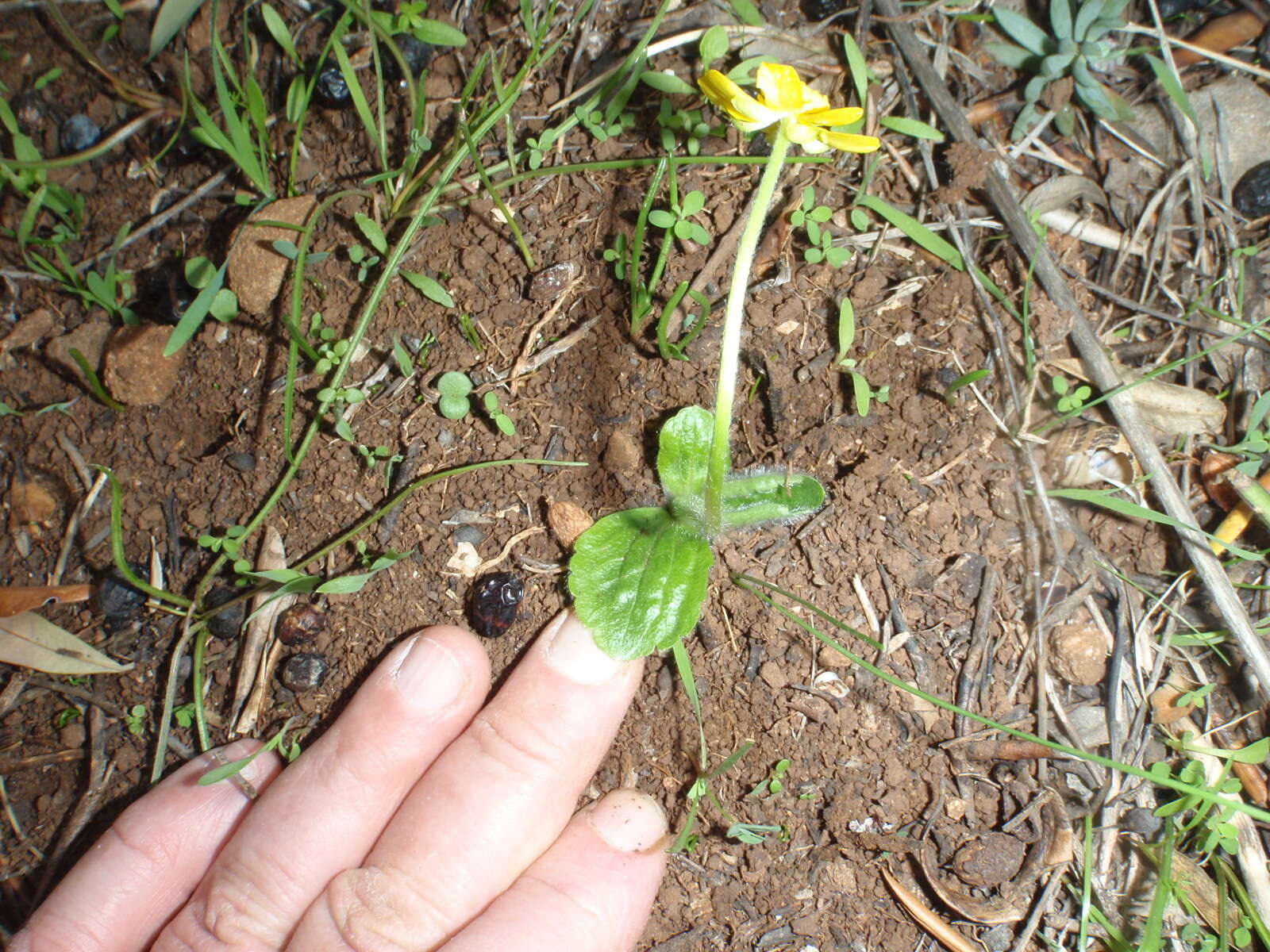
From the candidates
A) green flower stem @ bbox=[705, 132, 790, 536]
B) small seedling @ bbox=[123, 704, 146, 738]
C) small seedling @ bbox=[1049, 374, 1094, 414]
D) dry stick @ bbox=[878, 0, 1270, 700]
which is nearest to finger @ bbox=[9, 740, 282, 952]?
small seedling @ bbox=[123, 704, 146, 738]

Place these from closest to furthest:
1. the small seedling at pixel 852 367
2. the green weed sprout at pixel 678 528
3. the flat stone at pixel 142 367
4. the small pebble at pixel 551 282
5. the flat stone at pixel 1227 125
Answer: the green weed sprout at pixel 678 528
the small seedling at pixel 852 367
the small pebble at pixel 551 282
the flat stone at pixel 142 367
the flat stone at pixel 1227 125

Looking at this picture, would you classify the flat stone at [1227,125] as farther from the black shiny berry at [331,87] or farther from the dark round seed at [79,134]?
the dark round seed at [79,134]

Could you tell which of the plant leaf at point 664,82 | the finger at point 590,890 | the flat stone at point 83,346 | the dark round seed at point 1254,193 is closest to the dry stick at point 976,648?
the finger at point 590,890

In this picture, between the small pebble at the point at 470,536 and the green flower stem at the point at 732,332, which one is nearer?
the green flower stem at the point at 732,332

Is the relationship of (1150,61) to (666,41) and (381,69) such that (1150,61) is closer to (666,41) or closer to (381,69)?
(666,41)

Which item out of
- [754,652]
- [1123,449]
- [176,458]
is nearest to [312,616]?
[176,458]

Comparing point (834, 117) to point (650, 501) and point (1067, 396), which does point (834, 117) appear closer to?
point (650, 501)

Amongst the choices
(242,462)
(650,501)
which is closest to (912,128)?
(650,501)
